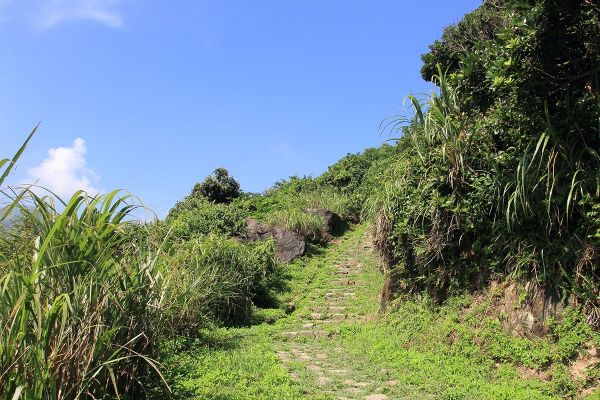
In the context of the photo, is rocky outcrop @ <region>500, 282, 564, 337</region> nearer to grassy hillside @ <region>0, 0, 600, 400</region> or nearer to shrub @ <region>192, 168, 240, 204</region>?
grassy hillside @ <region>0, 0, 600, 400</region>

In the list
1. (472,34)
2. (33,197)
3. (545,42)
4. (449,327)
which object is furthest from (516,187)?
(472,34)

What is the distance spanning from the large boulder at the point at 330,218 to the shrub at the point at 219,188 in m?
7.04

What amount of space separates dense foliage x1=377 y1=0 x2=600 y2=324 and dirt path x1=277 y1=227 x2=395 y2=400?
174 cm

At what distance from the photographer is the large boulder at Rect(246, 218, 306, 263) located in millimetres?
13758

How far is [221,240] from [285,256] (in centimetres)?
387

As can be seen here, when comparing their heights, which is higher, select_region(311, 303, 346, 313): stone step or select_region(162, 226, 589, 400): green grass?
select_region(311, 303, 346, 313): stone step

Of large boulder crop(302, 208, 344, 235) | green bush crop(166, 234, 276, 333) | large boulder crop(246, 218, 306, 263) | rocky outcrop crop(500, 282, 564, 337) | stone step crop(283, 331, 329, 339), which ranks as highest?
large boulder crop(302, 208, 344, 235)

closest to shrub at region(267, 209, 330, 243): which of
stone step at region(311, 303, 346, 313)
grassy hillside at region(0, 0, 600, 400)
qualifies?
stone step at region(311, 303, 346, 313)

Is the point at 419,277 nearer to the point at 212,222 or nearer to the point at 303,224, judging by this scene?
the point at 303,224

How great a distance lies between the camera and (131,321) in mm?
3670

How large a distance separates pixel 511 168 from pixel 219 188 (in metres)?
17.9

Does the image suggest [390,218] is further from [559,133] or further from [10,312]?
[10,312]

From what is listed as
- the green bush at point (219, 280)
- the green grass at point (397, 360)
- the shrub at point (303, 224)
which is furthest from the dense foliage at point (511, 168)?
the shrub at point (303, 224)

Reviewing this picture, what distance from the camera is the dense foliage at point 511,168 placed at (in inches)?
203
